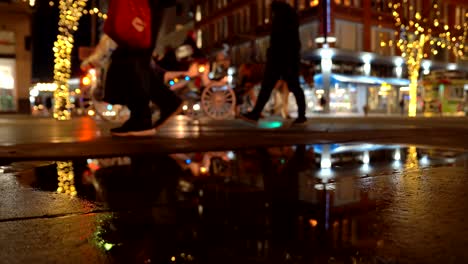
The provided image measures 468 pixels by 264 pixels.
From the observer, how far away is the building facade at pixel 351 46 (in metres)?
43.1

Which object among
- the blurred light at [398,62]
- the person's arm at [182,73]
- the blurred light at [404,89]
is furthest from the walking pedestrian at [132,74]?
the blurred light at [404,89]

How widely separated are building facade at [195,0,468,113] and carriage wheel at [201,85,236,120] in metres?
24.4

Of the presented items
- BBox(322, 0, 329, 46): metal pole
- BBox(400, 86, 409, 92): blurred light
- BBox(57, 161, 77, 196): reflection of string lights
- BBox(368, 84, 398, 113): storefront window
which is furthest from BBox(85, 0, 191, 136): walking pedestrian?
BBox(400, 86, 409, 92): blurred light

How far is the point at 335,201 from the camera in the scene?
330cm

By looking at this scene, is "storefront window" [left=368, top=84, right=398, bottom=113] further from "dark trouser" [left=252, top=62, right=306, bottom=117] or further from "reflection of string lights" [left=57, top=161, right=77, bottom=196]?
"reflection of string lights" [left=57, top=161, right=77, bottom=196]

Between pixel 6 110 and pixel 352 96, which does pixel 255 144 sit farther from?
pixel 352 96

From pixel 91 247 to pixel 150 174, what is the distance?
233 centimetres

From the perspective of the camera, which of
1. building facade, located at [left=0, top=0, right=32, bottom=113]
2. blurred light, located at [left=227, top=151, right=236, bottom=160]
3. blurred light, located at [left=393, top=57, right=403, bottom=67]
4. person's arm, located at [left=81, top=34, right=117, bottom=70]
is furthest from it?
blurred light, located at [left=393, top=57, right=403, bottom=67]

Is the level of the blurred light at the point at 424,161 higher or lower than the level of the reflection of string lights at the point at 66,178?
higher

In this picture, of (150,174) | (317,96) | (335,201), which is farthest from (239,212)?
(317,96)

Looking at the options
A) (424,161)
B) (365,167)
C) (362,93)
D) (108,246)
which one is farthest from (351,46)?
(108,246)

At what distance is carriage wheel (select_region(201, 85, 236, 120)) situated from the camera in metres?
16.6

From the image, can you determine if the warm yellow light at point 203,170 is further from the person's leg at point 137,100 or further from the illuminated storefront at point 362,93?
the illuminated storefront at point 362,93

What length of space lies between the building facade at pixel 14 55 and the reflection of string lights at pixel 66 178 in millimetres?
23334
